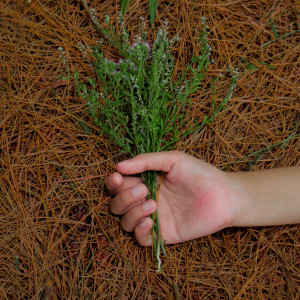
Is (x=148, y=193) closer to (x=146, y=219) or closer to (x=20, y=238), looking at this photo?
(x=146, y=219)

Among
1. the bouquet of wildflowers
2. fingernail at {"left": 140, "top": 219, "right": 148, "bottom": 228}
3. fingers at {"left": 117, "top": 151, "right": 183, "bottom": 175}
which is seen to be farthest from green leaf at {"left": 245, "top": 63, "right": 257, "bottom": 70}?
fingernail at {"left": 140, "top": 219, "right": 148, "bottom": 228}

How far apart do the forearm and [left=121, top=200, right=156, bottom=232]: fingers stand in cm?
58

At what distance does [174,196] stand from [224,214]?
0.36 m

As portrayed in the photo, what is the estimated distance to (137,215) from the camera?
1965mm

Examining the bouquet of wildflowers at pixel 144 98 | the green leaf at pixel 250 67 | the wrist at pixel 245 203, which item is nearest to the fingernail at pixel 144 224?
the bouquet of wildflowers at pixel 144 98

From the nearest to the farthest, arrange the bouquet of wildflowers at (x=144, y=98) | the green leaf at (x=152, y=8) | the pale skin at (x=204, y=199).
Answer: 1. the bouquet of wildflowers at (x=144, y=98)
2. the pale skin at (x=204, y=199)
3. the green leaf at (x=152, y=8)

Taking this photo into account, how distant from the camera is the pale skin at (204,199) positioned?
6.47 ft

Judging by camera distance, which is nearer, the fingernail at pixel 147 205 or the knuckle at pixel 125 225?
the fingernail at pixel 147 205

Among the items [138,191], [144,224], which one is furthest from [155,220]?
[138,191]

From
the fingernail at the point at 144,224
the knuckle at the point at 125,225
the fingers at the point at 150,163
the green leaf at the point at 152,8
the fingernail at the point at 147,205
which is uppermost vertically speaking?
the green leaf at the point at 152,8

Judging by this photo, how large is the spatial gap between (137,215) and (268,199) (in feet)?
2.92

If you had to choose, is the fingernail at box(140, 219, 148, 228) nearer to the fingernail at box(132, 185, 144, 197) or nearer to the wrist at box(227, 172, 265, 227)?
the fingernail at box(132, 185, 144, 197)

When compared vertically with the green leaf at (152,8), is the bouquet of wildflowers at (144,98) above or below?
below

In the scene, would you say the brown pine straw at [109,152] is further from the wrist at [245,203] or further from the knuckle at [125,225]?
the wrist at [245,203]
